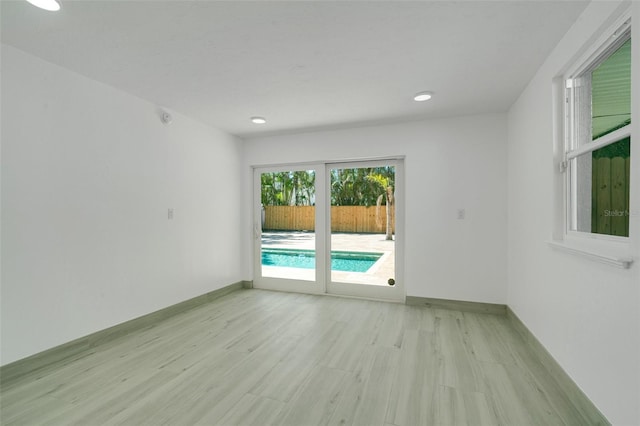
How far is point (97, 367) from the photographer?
7.75ft

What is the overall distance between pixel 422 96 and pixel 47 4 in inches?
118

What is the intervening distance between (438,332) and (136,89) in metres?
3.94

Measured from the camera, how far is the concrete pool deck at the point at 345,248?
4.20 metres

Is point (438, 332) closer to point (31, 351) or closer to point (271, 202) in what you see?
point (271, 202)

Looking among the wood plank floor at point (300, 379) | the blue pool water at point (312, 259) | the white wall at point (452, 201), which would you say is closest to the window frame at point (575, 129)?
the wood plank floor at point (300, 379)

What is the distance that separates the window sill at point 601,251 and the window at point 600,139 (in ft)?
0.26

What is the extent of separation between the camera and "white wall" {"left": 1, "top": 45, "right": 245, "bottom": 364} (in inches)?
86.9

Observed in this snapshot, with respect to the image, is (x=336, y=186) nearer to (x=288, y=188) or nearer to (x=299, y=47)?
(x=288, y=188)

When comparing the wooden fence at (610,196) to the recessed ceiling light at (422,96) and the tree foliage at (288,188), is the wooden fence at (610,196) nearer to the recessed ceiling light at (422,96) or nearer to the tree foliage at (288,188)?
the recessed ceiling light at (422,96)

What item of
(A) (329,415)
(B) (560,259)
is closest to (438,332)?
(B) (560,259)

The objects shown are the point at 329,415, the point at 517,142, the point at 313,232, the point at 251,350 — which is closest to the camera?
the point at 329,415

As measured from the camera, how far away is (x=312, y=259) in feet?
15.1

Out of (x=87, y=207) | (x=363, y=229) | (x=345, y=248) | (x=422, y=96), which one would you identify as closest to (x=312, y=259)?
(x=345, y=248)

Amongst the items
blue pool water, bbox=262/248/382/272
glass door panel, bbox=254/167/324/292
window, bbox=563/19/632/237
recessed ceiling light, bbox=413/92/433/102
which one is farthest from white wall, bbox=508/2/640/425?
glass door panel, bbox=254/167/324/292
